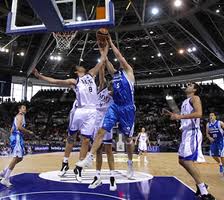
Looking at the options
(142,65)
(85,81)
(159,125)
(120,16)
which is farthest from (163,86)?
(85,81)

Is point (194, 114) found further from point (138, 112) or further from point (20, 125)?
point (138, 112)

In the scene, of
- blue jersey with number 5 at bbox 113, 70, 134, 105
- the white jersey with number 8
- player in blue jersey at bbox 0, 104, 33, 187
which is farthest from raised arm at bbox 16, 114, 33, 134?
blue jersey with number 5 at bbox 113, 70, 134, 105

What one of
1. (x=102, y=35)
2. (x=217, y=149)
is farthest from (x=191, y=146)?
(x=217, y=149)

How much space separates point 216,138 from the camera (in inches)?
334

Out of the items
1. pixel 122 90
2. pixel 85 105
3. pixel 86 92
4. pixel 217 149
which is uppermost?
pixel 86 92

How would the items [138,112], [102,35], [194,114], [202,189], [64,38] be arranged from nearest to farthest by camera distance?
[202,189], [194,114], [102,35], [64,38], [138,112]

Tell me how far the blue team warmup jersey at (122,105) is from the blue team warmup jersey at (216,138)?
4247 mm

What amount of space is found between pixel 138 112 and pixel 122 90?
27358 mm

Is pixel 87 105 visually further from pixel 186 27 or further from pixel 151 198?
pixel 186 27

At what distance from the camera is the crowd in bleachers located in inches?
1100

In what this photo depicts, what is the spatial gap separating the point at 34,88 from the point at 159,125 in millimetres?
17779

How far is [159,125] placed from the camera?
29.6 m

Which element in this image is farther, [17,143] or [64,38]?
[64,38]

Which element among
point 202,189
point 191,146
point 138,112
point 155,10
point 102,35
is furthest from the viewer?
point 138,112
